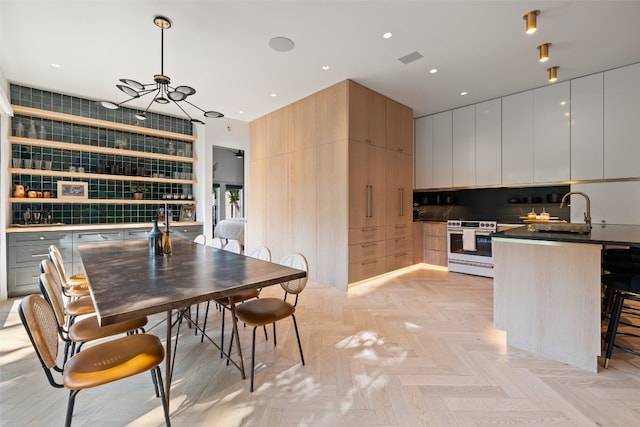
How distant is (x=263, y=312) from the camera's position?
2.03 metres

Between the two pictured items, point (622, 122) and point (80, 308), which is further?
point (622, 122)

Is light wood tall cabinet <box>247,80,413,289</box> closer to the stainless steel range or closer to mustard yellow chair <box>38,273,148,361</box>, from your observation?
the stainless steel range

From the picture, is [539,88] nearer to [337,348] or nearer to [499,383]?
[499,383]

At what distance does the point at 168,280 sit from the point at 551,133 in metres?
5.39

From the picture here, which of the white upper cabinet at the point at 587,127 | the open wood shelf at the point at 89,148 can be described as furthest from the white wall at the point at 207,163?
the white upper cabinet at the point at 587,127

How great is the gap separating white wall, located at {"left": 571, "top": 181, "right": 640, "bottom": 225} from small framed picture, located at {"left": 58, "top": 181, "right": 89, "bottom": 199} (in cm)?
763

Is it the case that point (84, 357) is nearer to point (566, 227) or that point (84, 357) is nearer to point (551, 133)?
point (566, 227)


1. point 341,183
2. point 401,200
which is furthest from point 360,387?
point 401,200

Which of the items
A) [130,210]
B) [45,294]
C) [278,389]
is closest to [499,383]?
[278,389]

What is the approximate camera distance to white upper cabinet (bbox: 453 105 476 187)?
16.6ft

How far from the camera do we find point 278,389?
6.01 ft

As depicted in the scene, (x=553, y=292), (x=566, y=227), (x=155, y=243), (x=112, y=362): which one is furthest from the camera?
(x=155, y=243)

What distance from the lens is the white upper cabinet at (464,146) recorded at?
199 inches

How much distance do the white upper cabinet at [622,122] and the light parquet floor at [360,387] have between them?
2857mm
